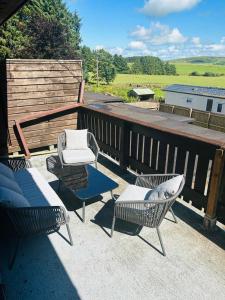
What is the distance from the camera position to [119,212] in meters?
2.96

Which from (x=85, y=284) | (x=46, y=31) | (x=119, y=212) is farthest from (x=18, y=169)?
(x=46, y=31)

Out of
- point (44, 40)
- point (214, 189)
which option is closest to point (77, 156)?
point (214, 189)

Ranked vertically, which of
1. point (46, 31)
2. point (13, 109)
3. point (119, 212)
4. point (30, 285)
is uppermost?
point (46, 31)

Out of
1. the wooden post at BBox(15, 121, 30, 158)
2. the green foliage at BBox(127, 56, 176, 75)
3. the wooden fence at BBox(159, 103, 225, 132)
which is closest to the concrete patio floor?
the wooden post at BBox(15, 121, 30, 158)

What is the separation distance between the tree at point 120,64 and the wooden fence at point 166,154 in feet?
257

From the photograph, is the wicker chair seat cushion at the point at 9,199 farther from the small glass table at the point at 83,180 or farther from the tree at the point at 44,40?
the tree at the point at 44,40

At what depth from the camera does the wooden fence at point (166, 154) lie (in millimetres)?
3220

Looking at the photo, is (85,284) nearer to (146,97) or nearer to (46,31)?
(46,31)

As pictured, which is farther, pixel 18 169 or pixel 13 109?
pixel 13 109

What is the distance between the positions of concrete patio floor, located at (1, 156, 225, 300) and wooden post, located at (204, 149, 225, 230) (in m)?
0.16

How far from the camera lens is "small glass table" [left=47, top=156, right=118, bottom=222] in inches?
134

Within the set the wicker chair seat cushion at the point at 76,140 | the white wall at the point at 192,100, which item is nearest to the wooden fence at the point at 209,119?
the wicker chair seat cushion at the point at 76,140

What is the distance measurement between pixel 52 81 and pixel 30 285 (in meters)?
4.52

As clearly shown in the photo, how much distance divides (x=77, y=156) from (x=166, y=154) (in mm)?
1694
